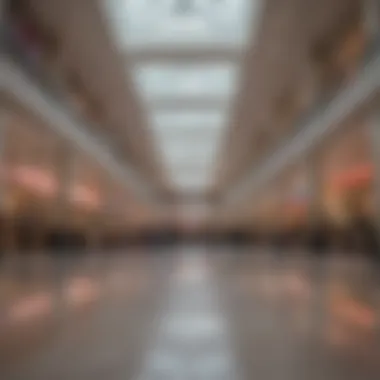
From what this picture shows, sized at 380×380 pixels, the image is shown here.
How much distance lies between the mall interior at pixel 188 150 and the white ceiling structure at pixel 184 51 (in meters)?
0.05

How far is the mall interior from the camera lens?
6.71 ft

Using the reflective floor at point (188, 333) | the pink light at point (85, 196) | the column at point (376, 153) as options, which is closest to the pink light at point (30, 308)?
the reflective floor at point (188, 333)

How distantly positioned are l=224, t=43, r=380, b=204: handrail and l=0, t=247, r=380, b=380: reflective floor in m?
4.09

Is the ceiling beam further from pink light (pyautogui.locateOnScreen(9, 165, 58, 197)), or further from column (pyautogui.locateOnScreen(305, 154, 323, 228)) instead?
column (pyautogui.locateOnScreen(305, 154, 323, 228))

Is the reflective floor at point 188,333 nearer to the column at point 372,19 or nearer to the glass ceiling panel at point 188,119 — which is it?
the column at point 372,19

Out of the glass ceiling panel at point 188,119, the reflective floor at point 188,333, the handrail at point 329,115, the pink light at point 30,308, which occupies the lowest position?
the reflective floor at point 188,333

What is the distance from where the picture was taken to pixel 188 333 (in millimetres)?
2250

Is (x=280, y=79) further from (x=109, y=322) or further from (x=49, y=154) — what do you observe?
(x=109, y=322)

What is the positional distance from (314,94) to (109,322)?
434 inches

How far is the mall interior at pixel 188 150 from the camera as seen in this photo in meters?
2.04

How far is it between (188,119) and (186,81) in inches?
196

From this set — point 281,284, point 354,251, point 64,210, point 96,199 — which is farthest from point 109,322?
point 96,199

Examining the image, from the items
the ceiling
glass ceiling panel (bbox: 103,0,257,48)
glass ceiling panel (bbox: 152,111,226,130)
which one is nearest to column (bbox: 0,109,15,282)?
the ceiling

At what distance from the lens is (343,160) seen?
1020cm
